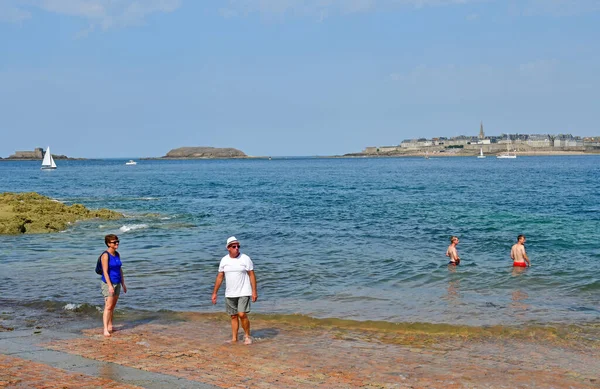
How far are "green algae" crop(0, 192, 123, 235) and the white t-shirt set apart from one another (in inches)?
742

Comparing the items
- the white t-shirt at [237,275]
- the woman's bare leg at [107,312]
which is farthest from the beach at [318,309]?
the white t-shirt at [237,275]

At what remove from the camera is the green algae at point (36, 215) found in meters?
26.5

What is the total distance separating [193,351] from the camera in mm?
9875

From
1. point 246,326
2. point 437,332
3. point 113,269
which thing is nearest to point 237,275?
point 246,326

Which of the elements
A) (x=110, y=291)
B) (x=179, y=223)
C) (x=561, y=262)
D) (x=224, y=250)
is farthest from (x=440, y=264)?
(x=179, y=223)

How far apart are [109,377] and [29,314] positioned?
214 inches

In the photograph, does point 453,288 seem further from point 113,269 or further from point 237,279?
point 113,269

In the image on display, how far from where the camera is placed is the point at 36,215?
1157 inches

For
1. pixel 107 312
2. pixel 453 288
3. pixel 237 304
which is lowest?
pixel 453 288

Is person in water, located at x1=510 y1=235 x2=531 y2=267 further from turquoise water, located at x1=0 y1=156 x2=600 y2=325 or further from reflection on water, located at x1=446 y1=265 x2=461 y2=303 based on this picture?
reflection on water, located at x1=446 y1=265 x2=461 y2=303

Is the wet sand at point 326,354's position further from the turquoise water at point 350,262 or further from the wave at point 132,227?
the wave at point 132,227

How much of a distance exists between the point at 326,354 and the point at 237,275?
6.12ft

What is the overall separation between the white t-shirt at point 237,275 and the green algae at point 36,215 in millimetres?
18837

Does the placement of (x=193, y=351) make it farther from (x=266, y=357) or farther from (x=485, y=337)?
(x=485, y=337)
